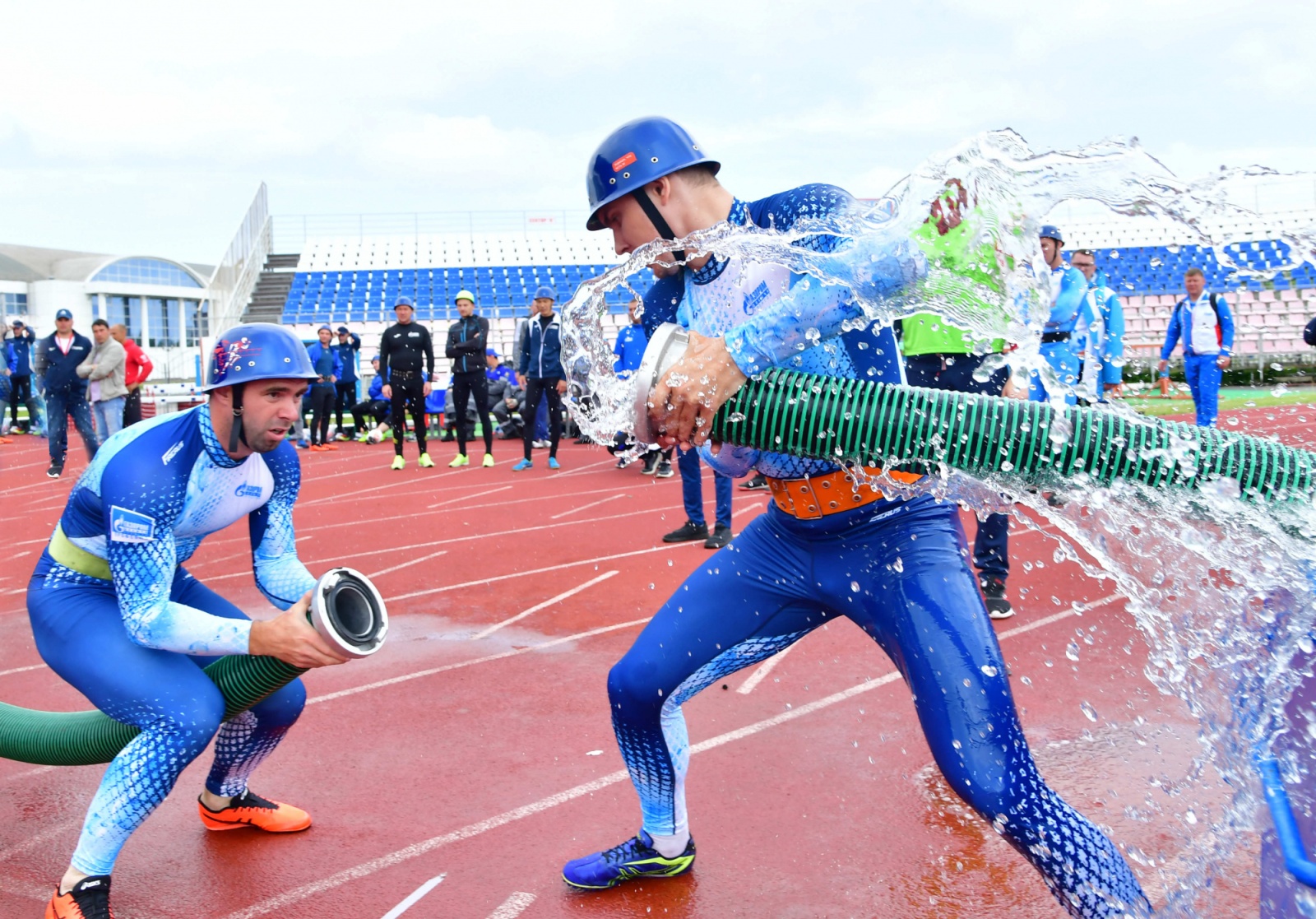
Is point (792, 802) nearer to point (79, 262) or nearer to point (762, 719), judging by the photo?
point (762, 719)

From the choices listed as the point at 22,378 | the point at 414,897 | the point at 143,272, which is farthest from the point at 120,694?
the point at 143,272

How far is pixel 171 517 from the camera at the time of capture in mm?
2908

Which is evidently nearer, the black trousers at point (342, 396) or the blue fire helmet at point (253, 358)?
the blue fire helmet at point (253, 358)

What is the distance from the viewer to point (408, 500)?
10.5m

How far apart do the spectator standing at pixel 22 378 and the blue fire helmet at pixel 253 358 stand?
18698mm

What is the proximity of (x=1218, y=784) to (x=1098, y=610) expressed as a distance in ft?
7.17

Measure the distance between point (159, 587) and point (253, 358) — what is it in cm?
71

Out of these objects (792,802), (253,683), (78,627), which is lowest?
(792,802)

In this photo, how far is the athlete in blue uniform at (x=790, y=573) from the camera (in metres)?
1.96

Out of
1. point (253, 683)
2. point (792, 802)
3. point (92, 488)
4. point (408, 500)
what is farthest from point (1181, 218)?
point (408, 500)

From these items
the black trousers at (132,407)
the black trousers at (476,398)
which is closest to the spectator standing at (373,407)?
the black trousers at (132,407)

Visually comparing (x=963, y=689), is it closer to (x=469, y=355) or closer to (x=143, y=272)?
(x=469, y=355)

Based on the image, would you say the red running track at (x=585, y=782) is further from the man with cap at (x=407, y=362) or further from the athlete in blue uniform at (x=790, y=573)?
the man with cap at (x=407, y=362)

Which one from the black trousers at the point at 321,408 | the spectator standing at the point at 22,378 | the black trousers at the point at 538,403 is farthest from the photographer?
the spectator standing at the point at 22,378
